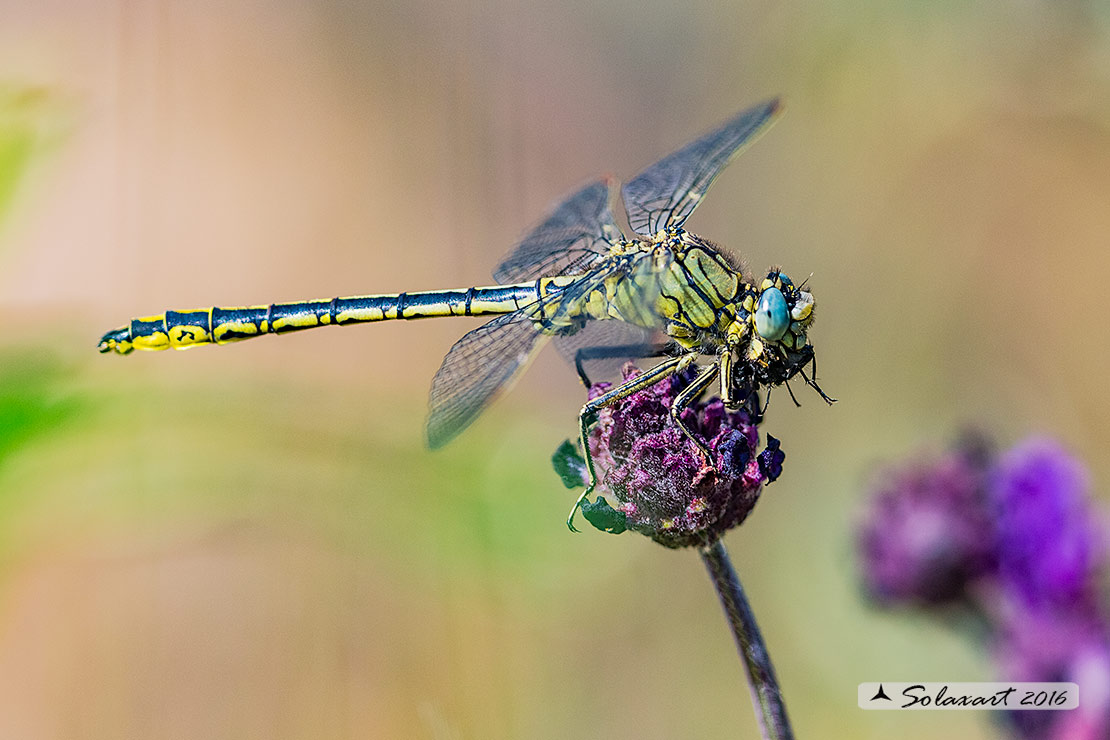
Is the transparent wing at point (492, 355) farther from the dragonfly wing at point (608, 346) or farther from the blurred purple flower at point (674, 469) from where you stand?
the blurred purple flower at point (674, 469)

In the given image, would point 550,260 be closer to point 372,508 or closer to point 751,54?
point 372,508

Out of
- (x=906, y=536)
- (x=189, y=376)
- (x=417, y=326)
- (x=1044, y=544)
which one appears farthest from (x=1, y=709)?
(x=1044, y=544)

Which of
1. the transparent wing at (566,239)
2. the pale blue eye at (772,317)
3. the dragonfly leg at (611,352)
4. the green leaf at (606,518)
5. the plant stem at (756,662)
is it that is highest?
the transparent wing at (566,239)

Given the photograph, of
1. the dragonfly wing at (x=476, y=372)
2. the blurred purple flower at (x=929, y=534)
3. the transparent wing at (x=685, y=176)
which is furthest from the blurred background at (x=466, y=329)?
the transparent wing at (x=685, y=176)

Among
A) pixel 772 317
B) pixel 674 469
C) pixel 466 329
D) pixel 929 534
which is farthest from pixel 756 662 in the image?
pixel 466 329

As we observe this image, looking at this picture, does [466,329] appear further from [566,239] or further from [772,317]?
[772,317]

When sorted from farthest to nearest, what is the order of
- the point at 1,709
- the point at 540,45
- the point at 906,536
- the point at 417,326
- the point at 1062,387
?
the point at 540,45
the point at 417,326
the point at 1062,387
the point at 1,709
the point at 906,536
